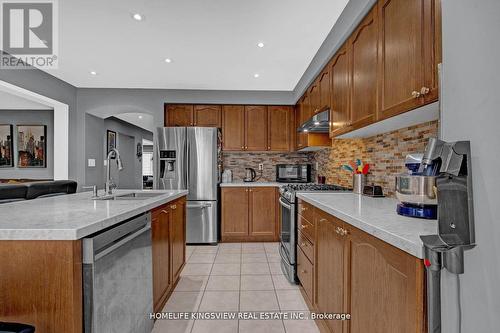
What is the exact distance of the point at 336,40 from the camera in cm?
238

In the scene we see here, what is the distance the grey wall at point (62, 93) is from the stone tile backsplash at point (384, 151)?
159 inches

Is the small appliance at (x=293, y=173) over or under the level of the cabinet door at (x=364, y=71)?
under

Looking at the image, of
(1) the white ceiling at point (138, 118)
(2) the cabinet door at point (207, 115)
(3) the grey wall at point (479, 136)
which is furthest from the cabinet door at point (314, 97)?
(1) the white ceiling at point (138, 118)

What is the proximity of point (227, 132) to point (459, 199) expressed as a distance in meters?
3.90

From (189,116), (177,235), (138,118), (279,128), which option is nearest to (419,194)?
(177,235)

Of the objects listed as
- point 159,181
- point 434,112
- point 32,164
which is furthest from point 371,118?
point 32,164

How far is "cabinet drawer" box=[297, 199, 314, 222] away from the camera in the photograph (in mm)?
2033

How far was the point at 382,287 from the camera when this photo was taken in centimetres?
102

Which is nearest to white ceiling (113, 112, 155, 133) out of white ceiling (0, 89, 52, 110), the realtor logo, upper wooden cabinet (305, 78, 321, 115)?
white ceiling (0, 89, 52, 110)

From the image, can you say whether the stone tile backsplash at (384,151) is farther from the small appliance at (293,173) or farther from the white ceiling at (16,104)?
the white ceiling at (16,104)

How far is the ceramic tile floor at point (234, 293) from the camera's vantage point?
190 cm

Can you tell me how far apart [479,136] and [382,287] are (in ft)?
2.21

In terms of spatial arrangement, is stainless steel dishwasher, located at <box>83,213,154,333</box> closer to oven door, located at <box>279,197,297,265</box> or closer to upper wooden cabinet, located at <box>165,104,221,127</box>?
oven door, located at <box>279,197,297,265</box>

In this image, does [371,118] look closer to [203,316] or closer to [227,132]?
[203,316]
